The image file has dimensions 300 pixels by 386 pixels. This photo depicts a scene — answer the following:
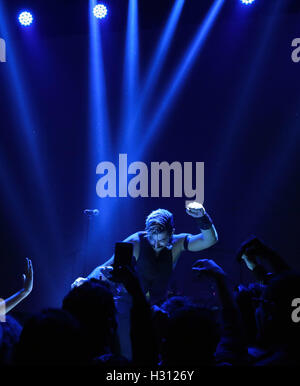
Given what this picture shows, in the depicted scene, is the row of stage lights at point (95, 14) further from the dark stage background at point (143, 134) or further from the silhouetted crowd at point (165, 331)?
the silhouetted crowd at point (165, 331)

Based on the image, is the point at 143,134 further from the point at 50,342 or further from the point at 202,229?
the point at 50,342

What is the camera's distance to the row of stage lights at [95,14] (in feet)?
16.1

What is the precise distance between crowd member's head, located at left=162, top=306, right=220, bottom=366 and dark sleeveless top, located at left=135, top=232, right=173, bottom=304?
6.70 ft

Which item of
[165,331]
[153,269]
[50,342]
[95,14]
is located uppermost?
[95,14]

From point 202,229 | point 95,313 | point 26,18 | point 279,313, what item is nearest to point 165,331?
point 95,313

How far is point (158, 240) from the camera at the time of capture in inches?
137

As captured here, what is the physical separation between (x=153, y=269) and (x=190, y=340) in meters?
2.14

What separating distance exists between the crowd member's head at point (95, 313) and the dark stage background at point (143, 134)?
3.33m

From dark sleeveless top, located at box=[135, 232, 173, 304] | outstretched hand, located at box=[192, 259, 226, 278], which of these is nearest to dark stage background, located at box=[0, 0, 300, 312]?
dark sleeveless top, located at box=[135, 232, 173, 304]

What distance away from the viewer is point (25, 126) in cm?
574

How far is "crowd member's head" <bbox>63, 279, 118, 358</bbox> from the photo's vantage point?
1.60 meters

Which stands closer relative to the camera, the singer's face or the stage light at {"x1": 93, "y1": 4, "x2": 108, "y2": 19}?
the singer's face

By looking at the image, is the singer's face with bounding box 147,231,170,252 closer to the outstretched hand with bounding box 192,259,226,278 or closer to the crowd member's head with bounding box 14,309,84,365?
the outstretched hand with bounding box 192,259,226,278

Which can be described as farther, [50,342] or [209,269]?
[209,269]
